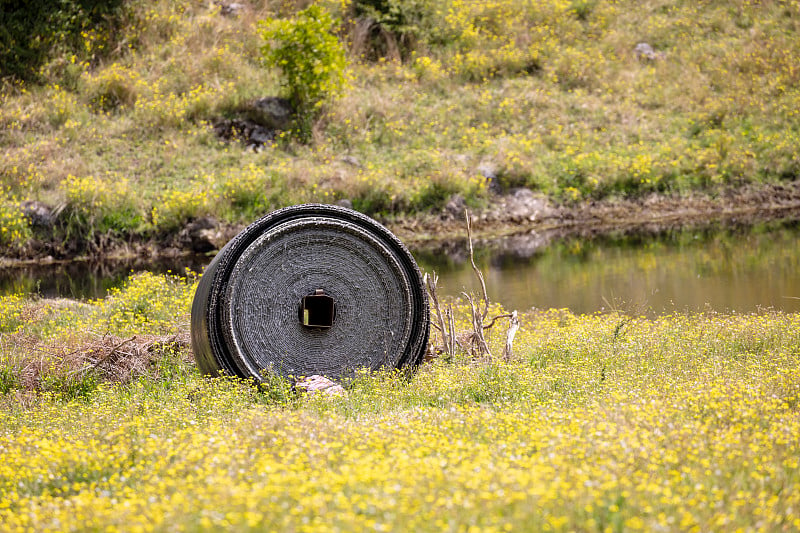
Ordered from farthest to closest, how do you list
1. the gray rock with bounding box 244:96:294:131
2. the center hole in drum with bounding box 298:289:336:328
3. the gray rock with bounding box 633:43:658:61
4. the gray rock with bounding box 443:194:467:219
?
the gray rock with bounding box 633:43:658:61 → the gray rock with bounding box 244:96:294:131 → the gray rock with bounding box 443:194:467:219 → the center hole in drum with bounding box 298:289:336:328

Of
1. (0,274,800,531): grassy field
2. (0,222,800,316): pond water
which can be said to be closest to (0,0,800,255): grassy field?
(0,222,800,316): pond water

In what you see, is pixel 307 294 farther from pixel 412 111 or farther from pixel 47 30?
pixel 47 30

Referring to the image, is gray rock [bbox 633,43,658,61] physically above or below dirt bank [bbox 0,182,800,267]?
above

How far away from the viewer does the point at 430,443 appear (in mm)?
4926

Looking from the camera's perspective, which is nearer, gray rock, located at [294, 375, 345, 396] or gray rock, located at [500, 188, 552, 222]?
gray rock, located at [294, 375, 345, 396]

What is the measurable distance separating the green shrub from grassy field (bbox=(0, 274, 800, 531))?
742 inches

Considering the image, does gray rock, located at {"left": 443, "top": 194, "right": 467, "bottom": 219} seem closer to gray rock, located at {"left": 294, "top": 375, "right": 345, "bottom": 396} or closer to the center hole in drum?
the center hole in drum

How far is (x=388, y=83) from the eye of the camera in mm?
31016

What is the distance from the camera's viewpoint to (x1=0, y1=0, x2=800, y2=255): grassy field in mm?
23219

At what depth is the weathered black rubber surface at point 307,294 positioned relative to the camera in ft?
24.9

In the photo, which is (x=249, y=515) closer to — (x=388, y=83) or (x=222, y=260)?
(x=222, y=260)

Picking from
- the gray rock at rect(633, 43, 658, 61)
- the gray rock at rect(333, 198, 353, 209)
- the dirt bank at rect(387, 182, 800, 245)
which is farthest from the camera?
the gray rock at rect(633, 43, 658, 61)

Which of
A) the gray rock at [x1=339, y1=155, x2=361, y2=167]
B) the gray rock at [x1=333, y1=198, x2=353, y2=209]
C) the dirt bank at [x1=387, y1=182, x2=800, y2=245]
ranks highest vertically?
the gray rock at [x1=339, y1=155, x2=361, y2=167]

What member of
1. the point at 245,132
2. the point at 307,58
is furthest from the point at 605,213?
the point at 245,132
